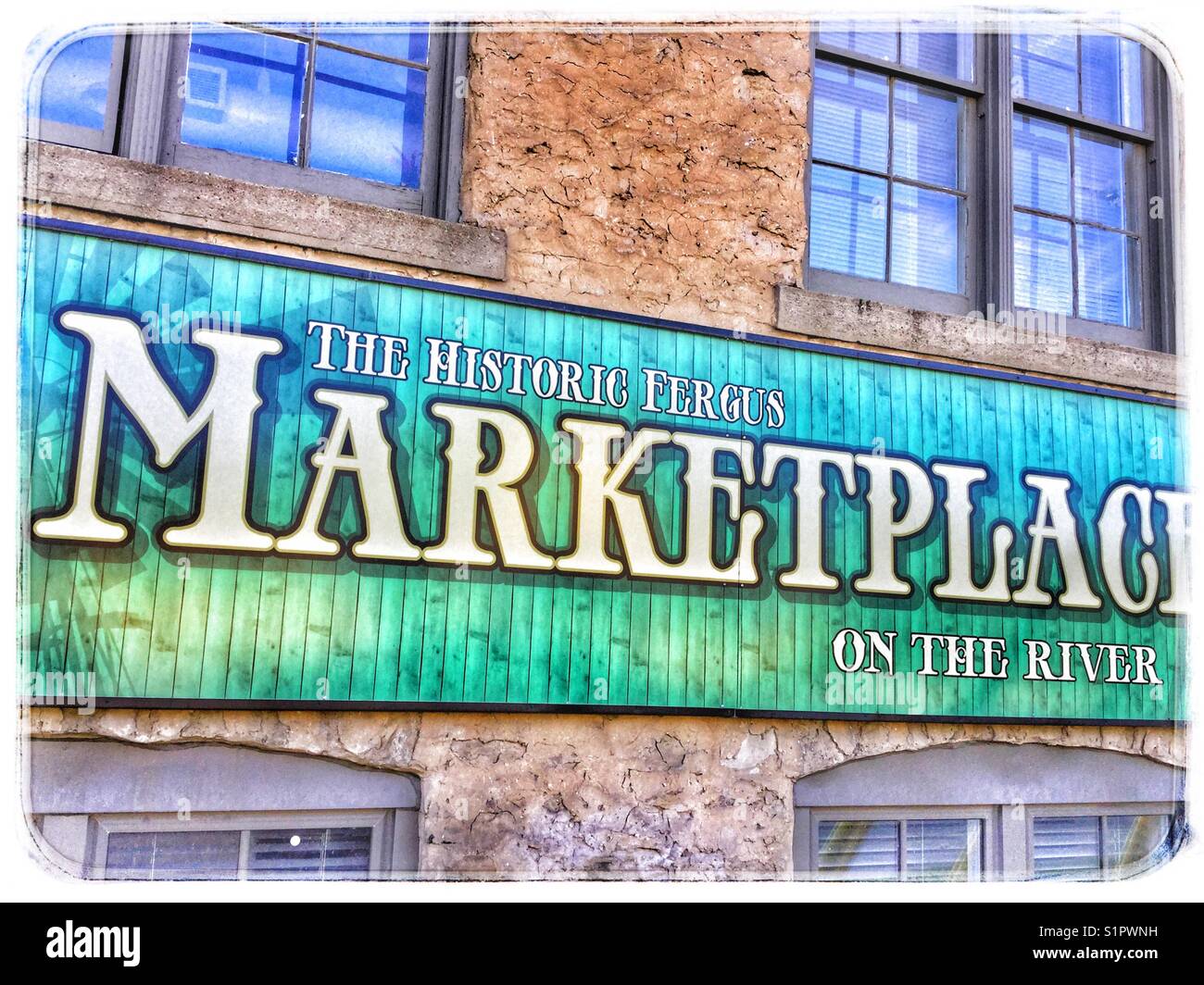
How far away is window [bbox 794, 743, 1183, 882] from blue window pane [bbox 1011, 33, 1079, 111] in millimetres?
3285

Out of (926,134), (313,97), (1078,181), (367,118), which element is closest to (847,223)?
(926,134)

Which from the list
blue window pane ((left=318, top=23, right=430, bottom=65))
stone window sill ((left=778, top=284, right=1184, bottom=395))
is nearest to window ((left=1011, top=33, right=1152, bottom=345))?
stone window sill ((left=778, top=284, right=1184, bottom=395))

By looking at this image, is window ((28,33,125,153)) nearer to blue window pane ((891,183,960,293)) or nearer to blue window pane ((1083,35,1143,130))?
blue window pane ((891,183,960,293))

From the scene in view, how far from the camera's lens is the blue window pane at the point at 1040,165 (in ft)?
15.6

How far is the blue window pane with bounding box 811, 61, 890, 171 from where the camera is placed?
4402 millimetres

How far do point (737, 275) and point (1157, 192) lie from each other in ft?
8.93

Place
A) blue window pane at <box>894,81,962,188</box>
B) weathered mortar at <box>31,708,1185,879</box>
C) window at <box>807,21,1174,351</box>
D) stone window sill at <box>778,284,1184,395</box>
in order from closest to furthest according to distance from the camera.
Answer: weathered mortar at <box>31,708,1185,879</box> < stone window sill at <box>778,284,1184,395</box> < window at <box>807,21,1174,351</box> < blue window pane at <box>894,81,962,188</box>

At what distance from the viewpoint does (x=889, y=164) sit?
→ 4531mm

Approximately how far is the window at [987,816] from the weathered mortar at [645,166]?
2.02m

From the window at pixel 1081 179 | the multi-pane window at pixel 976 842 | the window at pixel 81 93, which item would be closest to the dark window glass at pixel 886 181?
the window at pixel 1081 179

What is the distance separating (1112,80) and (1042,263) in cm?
121

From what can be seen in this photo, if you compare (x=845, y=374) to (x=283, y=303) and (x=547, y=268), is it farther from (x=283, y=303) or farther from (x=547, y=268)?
(x=283, y=303)

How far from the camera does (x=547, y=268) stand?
12.2 ft

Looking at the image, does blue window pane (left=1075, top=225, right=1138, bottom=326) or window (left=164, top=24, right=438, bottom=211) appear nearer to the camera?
window (left=164, top=24, right=438, bottom=211)
